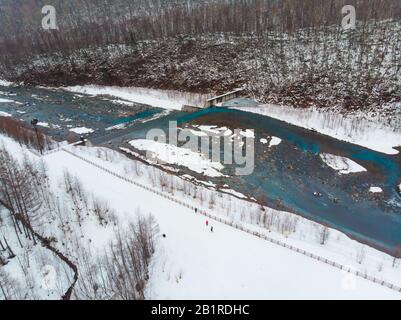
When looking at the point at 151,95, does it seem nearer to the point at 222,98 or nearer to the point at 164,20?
the point at 222,98

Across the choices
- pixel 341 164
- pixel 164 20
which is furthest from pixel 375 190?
pixel 164 20

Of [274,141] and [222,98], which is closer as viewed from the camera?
[274,141]

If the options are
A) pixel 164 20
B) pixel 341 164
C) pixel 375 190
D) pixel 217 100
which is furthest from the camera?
pixel 164 20

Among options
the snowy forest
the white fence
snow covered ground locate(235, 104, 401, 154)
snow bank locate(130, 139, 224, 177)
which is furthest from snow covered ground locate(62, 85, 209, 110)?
the white fence

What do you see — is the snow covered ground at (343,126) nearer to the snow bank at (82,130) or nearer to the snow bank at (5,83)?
the snow bank at (82,130)

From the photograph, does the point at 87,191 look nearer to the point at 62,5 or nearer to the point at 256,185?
the point at 256,185

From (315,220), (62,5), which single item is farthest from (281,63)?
(62,5)

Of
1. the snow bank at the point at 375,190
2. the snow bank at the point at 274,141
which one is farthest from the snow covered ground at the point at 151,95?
the snow bank at the point at 375,190
